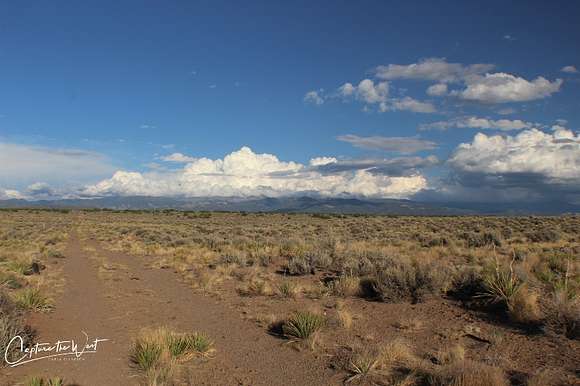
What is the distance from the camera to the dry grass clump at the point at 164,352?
21.3 feet

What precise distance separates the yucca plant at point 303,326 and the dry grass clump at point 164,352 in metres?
1.71

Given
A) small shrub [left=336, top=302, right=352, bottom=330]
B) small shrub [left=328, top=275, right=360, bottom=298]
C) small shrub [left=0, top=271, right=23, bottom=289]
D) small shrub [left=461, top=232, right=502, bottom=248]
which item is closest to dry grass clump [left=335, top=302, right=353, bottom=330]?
small shrub [left=336, top=302, right=352, bottom=330]

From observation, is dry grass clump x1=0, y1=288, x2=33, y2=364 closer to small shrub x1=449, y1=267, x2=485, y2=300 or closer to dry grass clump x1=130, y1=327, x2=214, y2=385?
dry grass clump x1=130, y1=327, x2=214, y2=385

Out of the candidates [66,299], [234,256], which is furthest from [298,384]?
[234,256]

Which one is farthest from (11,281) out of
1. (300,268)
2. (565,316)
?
(565,316)

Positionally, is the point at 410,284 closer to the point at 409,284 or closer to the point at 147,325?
the point at 409,284

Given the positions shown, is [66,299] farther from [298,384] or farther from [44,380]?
[298,384]

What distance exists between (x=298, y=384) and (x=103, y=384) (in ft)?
10.2

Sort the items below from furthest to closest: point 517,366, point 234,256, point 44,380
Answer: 1. point 234,256
2. point 517,366
3. point 44,380

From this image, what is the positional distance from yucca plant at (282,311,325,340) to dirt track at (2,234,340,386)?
1.25 feet

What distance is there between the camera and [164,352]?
23.6 ft

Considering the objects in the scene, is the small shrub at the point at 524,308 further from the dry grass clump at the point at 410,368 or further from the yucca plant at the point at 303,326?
the yucca plant at the point at 303,326

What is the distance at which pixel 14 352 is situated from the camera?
7395 mm

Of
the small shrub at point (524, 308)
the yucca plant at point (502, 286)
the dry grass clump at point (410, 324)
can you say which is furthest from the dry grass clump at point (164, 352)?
the yucca plant at point (502, 286)
